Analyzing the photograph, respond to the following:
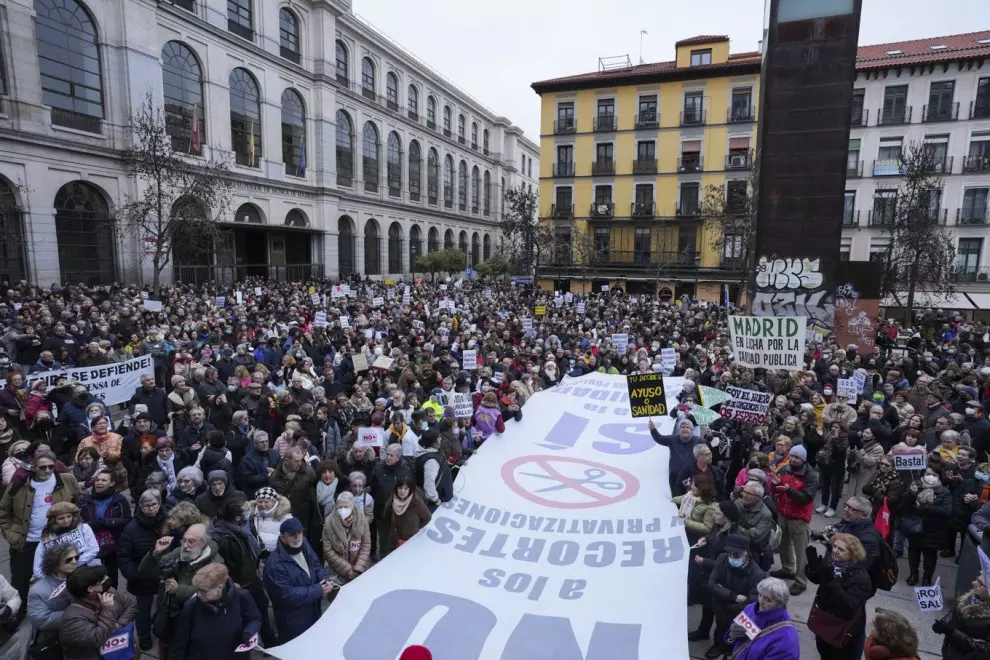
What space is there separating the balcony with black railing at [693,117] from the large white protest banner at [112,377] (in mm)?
40224

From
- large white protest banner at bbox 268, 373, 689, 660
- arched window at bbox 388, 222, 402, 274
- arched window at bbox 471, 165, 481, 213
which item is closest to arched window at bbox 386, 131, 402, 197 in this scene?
arched window at bbox 388, 222, 402, 274

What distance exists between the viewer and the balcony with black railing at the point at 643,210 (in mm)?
42438

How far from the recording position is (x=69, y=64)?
24.7 m

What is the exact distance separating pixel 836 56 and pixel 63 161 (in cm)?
2920

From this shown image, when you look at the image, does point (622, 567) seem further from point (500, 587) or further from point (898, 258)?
point (898, 258)

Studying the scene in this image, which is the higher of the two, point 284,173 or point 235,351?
point 284,173

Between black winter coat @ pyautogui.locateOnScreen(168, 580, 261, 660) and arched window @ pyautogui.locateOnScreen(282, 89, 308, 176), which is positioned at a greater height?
arched window @ pyautogui.locateOnScreen(282, 89, 308, 176)

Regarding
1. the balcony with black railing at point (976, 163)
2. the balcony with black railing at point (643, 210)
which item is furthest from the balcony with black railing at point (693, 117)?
the balcony with black railing at point (976, 163)

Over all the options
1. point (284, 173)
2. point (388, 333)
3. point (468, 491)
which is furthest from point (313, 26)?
point (468, 491)

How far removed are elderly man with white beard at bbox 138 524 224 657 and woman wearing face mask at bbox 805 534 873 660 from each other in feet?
15.4

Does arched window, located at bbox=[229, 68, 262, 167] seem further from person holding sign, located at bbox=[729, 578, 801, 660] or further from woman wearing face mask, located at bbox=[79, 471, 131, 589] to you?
person holding sign, located at bbox=[729, 578, 801, 660]

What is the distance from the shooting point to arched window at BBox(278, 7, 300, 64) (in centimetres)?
3716

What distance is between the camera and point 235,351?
12461 mm

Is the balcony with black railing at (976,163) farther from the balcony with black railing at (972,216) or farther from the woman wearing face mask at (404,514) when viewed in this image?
the woman wearing face mask at (404,514)
